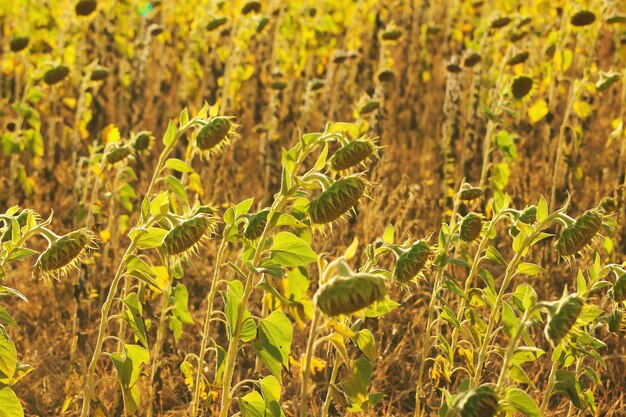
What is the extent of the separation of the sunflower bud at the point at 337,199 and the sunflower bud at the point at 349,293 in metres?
0.25

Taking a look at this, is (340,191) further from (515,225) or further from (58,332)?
(58,332)

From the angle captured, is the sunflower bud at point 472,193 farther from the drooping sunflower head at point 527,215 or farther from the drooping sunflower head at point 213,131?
the drooping sunflower head at point 213,131

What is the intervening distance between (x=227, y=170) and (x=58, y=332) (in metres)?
1.49

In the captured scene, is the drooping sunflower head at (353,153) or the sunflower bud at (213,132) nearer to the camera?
the drooping sunflower head at (353,153)

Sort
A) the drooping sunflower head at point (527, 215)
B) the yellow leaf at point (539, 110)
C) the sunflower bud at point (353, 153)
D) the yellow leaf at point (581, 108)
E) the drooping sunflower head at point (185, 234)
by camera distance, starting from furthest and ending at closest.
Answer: the yellow leaf at point (539, 110) < the yellow leaf at point (581, 108) < the drooping sunflower head at point (527, 215) < the sunflower bud at point (353, 153) < the drooping sunflower head at point (185, 234)

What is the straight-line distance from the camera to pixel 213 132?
1.95 metres

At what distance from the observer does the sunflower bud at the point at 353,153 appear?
5.95ft

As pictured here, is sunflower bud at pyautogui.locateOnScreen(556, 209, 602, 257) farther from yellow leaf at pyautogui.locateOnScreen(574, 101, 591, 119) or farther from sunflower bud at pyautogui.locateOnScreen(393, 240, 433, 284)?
yellow leaf at pyautogui.locateOnScreen(574, 101, 591, 119)

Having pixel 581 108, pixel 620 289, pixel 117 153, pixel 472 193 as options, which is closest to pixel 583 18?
pixel 581 108

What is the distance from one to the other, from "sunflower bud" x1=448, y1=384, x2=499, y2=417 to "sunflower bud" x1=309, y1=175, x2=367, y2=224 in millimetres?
396

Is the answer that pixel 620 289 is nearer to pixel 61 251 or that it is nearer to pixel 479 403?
pixel 479 403

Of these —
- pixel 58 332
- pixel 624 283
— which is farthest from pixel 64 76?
pixel 624 283

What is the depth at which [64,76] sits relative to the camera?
3467mm

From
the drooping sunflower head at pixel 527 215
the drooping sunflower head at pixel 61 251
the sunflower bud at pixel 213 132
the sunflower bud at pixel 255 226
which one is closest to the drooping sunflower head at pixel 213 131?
the sunflower bud at pixel 213 132
